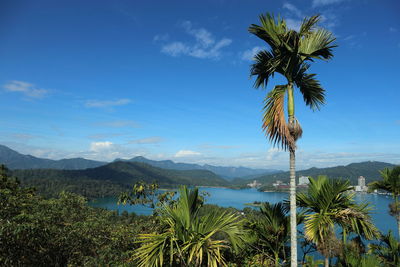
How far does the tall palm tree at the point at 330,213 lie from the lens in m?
4.39

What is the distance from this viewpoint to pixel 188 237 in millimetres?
3617

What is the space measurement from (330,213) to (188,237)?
2851 millimetres

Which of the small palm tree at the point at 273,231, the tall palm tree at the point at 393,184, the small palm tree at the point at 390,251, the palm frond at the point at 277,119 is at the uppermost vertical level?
the palm frond at the point at 277,119

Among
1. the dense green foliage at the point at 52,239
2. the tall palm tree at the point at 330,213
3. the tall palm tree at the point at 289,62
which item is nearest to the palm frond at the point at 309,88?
the tall palm tree at the point at 289,62

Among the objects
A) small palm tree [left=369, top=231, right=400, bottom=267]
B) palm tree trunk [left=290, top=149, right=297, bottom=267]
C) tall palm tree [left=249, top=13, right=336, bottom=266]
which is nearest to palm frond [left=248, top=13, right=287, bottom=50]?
tall palm tree [left=249, top=13, right=336, bottom=266]

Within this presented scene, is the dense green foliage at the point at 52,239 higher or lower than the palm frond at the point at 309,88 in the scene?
lower

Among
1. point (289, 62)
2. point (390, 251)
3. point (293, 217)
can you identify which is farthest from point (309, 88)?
point (390, 251)

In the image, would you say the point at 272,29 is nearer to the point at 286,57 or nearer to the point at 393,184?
the point at 286,57

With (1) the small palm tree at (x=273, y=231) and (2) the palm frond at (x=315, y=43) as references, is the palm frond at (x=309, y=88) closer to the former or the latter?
(2) the palm frond at (x=315, y=43)

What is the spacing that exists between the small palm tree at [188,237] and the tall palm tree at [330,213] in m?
1.57

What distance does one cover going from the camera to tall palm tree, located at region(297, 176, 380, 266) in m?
4.39

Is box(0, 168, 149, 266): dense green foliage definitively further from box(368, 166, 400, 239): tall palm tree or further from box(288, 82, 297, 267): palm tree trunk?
box(368, 166, 400, 239): tall palm tree

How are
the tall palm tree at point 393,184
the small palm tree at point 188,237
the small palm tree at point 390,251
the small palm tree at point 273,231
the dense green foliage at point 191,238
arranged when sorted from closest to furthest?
the small palm tree at point 188,237
the dense green foliage at point 191,238
the small palm tree at point 273,231
the small palm tree at point 390,251
the tall palm tree at point 393,184

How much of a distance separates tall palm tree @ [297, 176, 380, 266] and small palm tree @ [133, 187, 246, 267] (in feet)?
5.14
